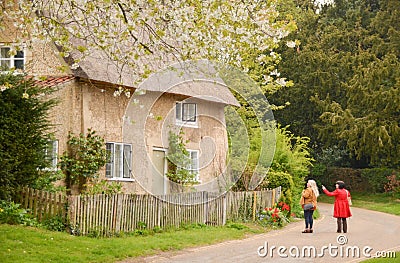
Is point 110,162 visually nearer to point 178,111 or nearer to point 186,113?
point 178,111

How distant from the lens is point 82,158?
2186 centimetres

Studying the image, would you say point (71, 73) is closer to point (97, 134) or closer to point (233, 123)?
point (97, 134)

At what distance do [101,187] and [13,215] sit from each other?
6117 mm

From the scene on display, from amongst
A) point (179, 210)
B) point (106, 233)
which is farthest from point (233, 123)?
point (106, 233)

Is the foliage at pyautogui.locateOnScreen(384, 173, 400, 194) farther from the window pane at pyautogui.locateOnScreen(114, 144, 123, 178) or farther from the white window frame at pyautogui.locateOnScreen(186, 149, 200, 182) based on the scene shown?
the window pane at pyautogui.locateOnScreen(114, 144, 123, 178)

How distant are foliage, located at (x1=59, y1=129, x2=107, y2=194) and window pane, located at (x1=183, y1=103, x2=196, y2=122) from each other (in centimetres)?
559

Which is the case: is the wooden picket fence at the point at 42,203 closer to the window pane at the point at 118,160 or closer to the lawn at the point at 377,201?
the window pane at the point at 118,160

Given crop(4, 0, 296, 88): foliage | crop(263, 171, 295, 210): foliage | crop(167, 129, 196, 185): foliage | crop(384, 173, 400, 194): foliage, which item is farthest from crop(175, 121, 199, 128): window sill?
crop(384, 173, 400, 194): foliage

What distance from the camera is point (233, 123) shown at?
114 ft

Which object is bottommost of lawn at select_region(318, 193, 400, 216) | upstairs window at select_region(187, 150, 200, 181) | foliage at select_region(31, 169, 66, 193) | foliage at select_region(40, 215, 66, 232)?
lawn at select_region(318, 193, 400, 216)

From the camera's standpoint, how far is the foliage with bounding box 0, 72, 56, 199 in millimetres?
16781

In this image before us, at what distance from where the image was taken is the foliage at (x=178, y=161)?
25.8 meters

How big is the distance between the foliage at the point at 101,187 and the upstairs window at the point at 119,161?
69 centimetres

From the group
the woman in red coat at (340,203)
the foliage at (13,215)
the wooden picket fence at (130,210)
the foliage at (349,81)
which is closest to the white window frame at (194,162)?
the wooden picket fence at (130,210)
